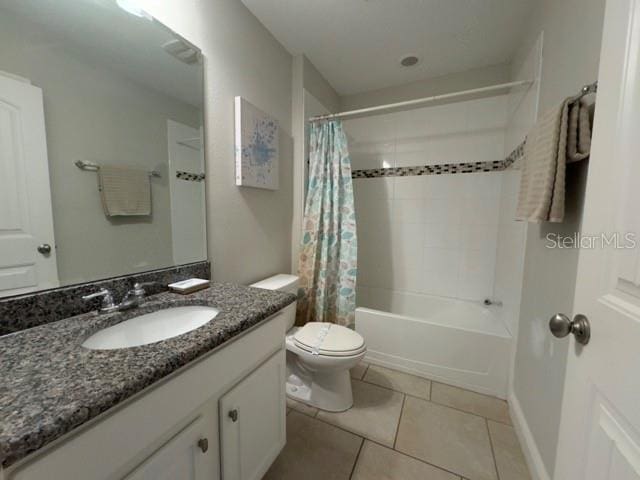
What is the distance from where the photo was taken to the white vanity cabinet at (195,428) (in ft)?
1.52

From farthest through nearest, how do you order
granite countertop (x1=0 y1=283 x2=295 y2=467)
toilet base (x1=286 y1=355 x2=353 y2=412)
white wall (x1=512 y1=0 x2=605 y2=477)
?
toilet base (x1=286 y1=355 x2=353 y2=412)
white wall (x1=512 y1=0 x2=605 y2=477)
granite countertop (x1=0 y1=283 x2=295 y2=467)

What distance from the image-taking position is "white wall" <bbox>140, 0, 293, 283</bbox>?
4.22 ft

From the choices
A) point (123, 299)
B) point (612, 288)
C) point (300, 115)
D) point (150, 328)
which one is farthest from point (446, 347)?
point (300, 115)

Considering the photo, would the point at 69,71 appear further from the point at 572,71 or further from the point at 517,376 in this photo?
the point at 517,376

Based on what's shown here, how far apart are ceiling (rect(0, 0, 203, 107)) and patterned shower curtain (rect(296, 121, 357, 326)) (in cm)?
98

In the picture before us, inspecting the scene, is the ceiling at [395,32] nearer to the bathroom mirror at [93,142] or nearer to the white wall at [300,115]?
the white wall at [300,115]

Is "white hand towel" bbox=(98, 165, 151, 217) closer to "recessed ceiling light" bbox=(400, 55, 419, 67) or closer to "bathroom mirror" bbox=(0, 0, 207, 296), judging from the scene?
"bathroom mirror" bbox=(0, 0, 207, 296)

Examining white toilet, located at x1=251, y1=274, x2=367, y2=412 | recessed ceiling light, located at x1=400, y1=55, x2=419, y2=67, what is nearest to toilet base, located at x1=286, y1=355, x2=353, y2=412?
white toilet, located at x1=251, y1=274, x2=367, y2=412

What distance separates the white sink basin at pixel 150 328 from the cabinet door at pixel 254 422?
0.28m

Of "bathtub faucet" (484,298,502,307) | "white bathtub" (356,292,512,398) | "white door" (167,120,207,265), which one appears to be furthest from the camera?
"bathtub faucet" (484,298,502,307)

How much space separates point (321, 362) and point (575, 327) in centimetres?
110

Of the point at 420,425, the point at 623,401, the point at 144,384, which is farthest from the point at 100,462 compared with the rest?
the point at 420,425

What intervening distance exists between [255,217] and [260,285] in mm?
445

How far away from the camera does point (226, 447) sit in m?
0.81
